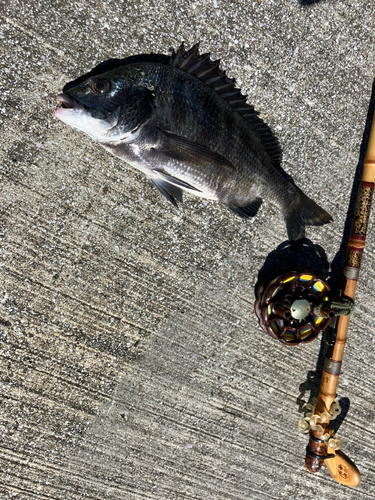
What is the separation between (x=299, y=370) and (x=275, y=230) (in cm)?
122

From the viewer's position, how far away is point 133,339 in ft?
8.44

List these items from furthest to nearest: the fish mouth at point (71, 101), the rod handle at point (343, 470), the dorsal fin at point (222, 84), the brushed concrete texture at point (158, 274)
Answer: the rod handle at point (343, 470) < the brushed concrete texture at point (158, 274) < the dorsal fin at point (222, 84) < the fish mouth at point (71, 101)

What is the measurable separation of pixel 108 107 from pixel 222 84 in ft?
2.82

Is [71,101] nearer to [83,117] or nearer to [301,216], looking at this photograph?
[83,117]

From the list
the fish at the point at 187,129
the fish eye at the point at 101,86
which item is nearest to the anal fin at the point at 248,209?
the fish at the point at 187,129

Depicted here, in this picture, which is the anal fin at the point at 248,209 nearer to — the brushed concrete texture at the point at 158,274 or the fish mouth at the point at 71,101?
the brushed concrete texture at the point at 158,274

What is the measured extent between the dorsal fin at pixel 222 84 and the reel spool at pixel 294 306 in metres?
0.91

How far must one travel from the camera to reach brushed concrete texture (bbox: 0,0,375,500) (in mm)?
2336

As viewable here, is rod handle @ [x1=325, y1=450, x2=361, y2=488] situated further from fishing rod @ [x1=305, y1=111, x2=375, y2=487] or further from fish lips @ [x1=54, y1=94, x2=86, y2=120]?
fish lips @ [x1=54, y1=94, x2=86, y2=120]

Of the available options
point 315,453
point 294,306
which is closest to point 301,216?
point 294,306

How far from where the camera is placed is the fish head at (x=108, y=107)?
194 cm

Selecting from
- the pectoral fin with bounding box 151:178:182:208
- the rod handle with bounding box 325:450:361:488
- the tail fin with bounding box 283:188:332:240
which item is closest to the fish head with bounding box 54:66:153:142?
the pectoral fin with bounding box 151:178:182:208

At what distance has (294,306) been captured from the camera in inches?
96.8

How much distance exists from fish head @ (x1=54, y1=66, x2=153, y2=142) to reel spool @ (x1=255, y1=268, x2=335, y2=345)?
1521 millimetres
